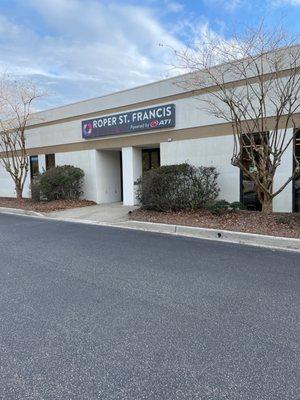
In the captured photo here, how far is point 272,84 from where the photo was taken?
390 inches

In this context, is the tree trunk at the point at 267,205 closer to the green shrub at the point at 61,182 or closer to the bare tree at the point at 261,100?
the bare tree at the point at 261,100

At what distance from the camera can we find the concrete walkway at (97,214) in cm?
1142

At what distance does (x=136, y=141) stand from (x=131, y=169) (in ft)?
4.00

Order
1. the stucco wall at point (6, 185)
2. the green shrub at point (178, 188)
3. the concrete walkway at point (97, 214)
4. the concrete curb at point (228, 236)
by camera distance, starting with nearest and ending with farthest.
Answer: the concrete curb at point (228, 236)
the green shrub at point (178, 188)
the concrete walkway at point (97, 214)
the stucco wall at point (6, 185)

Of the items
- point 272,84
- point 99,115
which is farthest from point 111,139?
point 272,84

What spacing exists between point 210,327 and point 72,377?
153cm

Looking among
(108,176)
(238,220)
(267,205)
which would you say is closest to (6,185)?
(108,176)

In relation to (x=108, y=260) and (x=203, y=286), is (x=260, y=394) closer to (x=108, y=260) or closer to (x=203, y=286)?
(x=203, y=286)

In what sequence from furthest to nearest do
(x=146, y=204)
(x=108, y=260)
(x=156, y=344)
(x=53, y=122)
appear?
1. (x=53, y=122)
2. (x=146, y=204)
3. (x=108, y=260)
4. (x=156, y=344)

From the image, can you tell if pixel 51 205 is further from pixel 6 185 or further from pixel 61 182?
pixel 6 185

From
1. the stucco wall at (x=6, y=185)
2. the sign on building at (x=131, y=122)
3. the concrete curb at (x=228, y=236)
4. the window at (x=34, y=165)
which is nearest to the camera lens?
the concrete curb at (x=228, y=236)

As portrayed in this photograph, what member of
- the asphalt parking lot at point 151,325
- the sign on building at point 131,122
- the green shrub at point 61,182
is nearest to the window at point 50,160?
the green shrub at point 61,182

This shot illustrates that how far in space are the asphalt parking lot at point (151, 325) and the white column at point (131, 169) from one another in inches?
306

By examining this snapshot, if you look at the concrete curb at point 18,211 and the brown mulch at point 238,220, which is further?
the concrete curb at point 18,211
